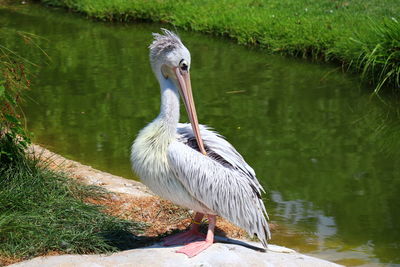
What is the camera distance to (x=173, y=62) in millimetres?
4383

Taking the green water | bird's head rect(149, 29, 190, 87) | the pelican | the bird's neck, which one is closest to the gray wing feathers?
the pelican

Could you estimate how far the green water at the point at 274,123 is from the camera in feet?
18.9

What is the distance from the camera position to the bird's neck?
4.32m

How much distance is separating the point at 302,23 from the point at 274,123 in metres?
3.58

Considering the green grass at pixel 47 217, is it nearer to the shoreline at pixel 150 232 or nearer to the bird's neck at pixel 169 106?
the shoreline at pixel 150 232

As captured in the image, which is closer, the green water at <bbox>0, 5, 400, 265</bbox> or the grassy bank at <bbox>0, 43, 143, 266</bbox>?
the grassy bank at <bbox>0, 43, 143, 266</bbox>

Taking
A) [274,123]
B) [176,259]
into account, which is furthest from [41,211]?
[274,123]

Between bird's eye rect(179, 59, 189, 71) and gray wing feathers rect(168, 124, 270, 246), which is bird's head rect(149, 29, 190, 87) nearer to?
bird's eye rect(179, 59, 189, 71)

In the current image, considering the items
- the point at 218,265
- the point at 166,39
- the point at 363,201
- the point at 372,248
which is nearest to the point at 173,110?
the point at 166,39

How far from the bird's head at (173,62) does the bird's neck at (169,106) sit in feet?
0.13

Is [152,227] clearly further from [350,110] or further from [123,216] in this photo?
[350,110]

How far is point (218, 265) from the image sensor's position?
402 cm

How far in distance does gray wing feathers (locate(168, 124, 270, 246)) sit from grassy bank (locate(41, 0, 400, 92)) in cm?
488

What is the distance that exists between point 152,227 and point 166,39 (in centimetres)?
141
